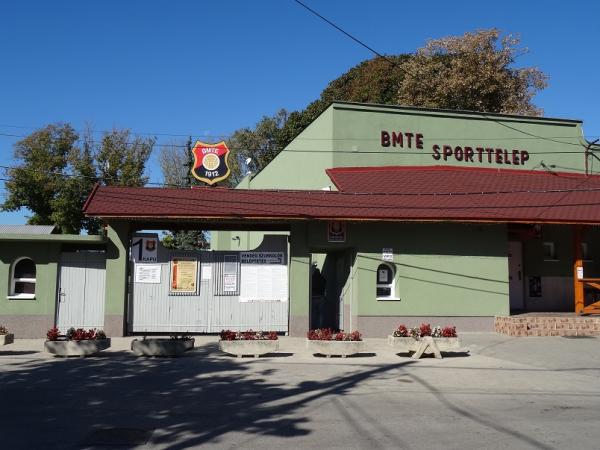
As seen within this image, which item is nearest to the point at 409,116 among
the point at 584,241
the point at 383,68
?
the point at 584,241

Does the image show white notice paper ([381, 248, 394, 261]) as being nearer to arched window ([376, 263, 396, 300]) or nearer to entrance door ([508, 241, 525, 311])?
arched window ([376, 263, 396, 300])

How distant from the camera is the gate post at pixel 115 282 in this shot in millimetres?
17391

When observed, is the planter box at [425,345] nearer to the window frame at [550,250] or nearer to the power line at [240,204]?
the power line at [240,204]

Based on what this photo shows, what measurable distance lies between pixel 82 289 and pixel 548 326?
14141mm

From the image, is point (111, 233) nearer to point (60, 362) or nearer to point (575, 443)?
point (60, 362)

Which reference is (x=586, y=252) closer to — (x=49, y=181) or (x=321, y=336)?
(x=321, y=336)

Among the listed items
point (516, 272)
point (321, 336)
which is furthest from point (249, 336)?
point (516, 272)

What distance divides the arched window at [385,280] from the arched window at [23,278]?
408 inches

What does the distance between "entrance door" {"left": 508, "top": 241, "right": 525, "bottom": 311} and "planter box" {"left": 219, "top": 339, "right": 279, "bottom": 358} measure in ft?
38.8

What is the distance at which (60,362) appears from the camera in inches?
511

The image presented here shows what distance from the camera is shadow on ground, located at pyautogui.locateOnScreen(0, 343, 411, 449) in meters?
7.07

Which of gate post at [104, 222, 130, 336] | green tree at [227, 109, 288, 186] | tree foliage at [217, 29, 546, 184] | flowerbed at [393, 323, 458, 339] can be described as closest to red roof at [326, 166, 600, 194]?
flowerbed at [393, 323, 458, 339]

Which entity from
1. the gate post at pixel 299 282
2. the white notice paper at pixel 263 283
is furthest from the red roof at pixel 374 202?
the white notice paper at pixel 263 283

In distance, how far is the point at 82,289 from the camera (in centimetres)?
1773
